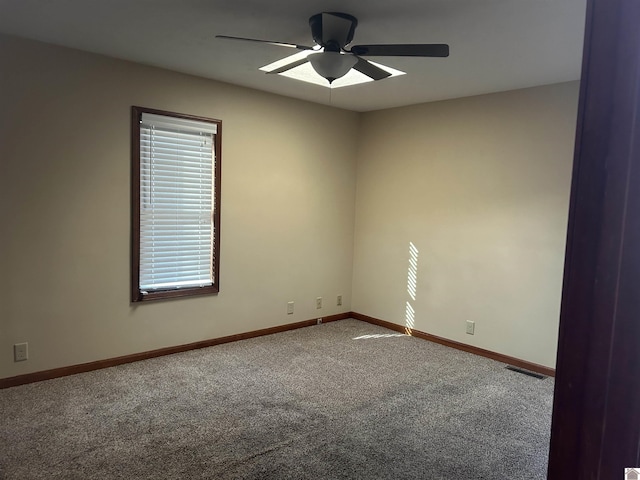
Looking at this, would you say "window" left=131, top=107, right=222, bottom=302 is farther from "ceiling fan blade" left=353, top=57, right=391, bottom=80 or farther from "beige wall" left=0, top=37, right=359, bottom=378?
"ceiling fan blade" left=353, top=57, right=391, bottom=80

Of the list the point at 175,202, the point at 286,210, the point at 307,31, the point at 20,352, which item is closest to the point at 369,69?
the point at 307,31

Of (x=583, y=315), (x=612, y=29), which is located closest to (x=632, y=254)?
(x=583, y=315)

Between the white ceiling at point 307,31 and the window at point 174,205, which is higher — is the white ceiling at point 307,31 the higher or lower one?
the higher one

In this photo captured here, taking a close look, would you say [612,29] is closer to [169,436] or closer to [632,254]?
[632,254]

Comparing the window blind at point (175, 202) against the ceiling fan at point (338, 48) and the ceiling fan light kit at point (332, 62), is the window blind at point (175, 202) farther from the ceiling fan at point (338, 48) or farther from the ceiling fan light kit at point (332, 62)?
the ceiling fan light kit at point (332, 62)

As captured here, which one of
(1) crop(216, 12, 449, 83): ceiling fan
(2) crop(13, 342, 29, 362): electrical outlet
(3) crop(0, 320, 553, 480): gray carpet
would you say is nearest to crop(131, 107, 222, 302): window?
(3) crop(0, 320, 553, 480): gray carpet

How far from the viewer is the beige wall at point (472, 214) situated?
398 cm

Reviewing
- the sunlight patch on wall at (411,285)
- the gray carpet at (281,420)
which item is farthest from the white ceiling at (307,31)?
the gray carpet at (281,420)

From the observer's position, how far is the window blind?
3934 millimetres

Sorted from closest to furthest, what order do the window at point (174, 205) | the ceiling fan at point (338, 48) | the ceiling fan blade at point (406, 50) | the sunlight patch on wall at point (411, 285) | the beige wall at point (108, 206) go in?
the ceiling fan blade at point (406, 50), the ceiling fan at point (338, 48), the beige wall at point (108, 206), the window at point (174, 205), the sunlight patch on wall at point (411, 285)

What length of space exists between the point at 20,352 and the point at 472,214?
4.05 metres

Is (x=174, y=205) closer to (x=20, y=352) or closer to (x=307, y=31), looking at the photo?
(x=20, y=352)

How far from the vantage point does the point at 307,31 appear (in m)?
2.95

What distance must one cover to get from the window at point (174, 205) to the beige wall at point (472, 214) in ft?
6.48
